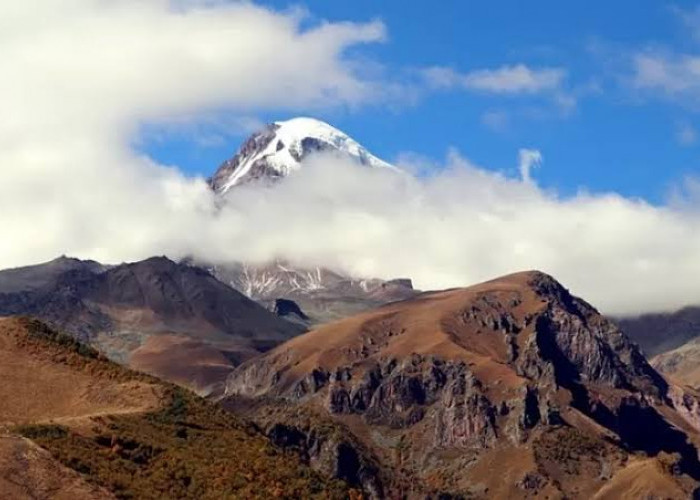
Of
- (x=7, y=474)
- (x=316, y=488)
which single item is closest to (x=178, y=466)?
(x=316, y=488)

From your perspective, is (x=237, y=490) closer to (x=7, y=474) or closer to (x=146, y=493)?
(x=146, y=493)

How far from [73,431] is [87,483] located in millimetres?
21998

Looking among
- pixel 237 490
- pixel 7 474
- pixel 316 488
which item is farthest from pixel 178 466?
pixel 7 474

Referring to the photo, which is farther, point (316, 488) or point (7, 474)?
point (316, 488)

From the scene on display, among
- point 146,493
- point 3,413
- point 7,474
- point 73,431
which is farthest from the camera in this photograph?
point 3,413

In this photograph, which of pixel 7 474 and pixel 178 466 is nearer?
pixel 7 474

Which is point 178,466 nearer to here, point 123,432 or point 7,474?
point 123,432

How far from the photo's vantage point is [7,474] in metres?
151

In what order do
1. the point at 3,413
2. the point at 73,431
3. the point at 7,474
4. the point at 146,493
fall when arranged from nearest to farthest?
1. the point at 7,474
2. the point at 146,493
3. the point at 73,431
4. the point at 3,413

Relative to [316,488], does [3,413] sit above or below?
above

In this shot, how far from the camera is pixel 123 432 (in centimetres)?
18838

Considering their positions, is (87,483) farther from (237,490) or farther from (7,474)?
(237,490)

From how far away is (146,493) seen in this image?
169m

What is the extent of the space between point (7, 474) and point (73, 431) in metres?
28.7
